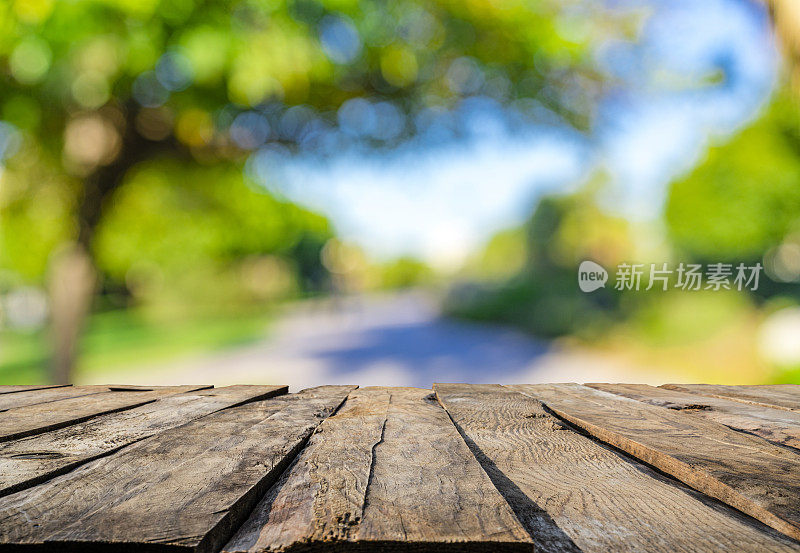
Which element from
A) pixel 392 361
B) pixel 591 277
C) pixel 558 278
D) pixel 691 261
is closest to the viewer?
pixel 392 361

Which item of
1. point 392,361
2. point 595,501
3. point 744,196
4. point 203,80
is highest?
point 744,196

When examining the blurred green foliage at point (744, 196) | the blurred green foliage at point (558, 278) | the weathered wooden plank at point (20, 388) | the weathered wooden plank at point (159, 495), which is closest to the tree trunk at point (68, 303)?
the weathered wooden plank at point (20, 388)

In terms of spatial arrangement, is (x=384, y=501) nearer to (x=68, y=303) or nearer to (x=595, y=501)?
(x=595, y=501)

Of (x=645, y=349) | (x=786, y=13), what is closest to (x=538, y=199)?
(x=645, y=349)

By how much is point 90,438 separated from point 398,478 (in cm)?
77

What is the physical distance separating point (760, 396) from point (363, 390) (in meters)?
1.47

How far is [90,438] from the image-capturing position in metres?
1.21

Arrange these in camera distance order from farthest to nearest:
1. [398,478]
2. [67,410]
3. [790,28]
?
[790,28] < [67,410] < [398,478]

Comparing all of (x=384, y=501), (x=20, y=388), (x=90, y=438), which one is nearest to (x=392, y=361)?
(x=20, y=388)

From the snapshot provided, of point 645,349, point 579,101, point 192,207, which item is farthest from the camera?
point 645,349

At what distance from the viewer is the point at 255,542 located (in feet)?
2.32

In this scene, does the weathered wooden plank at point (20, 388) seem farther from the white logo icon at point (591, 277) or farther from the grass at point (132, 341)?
the white logo icon at point (591, 277)

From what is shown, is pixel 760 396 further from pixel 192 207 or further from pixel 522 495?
pixel 192 207

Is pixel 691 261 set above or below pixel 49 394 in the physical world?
above
